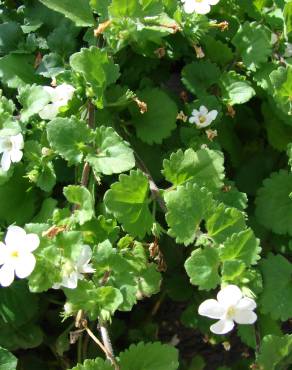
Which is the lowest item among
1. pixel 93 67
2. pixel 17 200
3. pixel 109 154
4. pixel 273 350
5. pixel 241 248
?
pixel 273 350

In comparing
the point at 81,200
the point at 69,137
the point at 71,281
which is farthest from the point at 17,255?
the point at 69,137

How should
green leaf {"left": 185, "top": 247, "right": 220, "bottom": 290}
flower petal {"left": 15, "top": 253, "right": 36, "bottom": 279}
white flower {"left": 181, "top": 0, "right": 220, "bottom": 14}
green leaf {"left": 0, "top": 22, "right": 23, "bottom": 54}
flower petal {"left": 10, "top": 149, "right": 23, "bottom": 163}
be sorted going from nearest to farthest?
flower petal {"left": 15, "top": 253, "right": 36, "bottom": 279}
green leaf {"left": 185, "top": 247, "right": 220, "bottom": 290}
flower petal {"left": 10, "top": 149, "right": 23, "bottom": 163}
white flower {"left": 181, "top": 0, "right": 220, "bottom": 14}
green leaf {"left": 0, "top": 22, "right": 23, "bottom": 54}

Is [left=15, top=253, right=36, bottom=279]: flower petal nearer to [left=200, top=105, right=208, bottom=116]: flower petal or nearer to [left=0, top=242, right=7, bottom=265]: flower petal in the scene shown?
[left=0, top=242, right=7, bottom=265]: flower petal

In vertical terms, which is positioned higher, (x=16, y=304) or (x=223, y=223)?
(x=223, y=223)

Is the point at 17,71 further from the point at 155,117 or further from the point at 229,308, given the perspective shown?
the point at 229,308

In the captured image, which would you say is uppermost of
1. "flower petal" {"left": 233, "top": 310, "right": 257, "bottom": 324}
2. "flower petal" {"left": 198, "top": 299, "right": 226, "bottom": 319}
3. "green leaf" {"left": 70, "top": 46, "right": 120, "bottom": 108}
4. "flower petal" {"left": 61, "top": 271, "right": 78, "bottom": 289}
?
"green leaf" {"left": 70, "top": 46, "right": 120, "bottom": 108}

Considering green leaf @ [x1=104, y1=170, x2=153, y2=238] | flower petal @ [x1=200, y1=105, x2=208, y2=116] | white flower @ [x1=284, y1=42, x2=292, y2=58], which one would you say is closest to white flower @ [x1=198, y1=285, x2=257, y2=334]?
green leaf @ [x1=104, y1=170, x2=153, y2=238]
